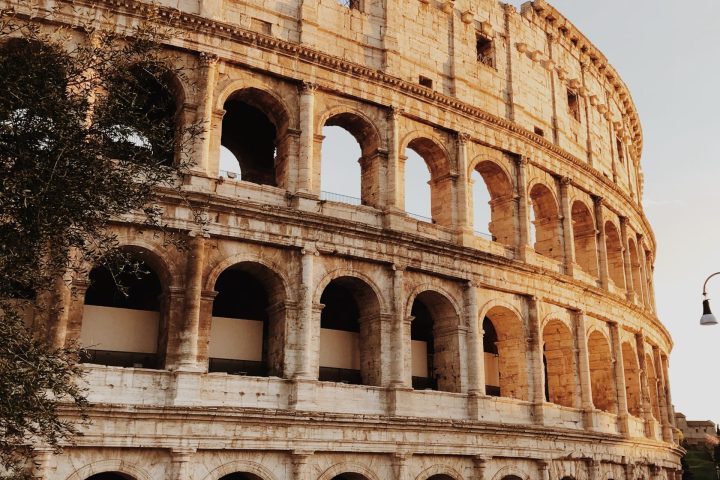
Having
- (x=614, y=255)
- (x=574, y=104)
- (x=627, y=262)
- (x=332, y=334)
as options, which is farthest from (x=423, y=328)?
(x=574, y=104)

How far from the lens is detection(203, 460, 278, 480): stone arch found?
1353 cm

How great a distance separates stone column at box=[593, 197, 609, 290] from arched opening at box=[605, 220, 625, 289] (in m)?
1.47

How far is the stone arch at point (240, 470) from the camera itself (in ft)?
44.4

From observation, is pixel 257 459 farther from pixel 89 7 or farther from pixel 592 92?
pixel 592 92

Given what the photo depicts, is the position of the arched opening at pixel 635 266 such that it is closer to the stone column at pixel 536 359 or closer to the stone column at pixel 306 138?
the stone column at pixel 536 359

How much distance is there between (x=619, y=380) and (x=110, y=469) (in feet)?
49.9

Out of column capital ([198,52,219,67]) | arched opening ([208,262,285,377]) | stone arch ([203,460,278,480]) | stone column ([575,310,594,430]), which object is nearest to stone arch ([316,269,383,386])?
arched opening ([208,262,285,377])

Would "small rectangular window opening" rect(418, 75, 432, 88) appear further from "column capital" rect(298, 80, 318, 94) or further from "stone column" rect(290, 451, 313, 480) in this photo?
"stone column" rect(290, 451, 313, 480)

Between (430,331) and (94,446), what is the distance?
9031 mm

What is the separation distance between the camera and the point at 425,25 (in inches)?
774

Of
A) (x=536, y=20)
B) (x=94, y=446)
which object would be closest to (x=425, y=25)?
(x=536, y=20)

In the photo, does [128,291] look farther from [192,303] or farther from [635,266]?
[635,266]

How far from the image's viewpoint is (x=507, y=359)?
19234 millimetres

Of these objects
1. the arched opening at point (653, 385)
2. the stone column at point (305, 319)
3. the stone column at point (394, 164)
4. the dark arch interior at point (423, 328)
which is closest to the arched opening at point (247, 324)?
the stone column at point (305, 319)
